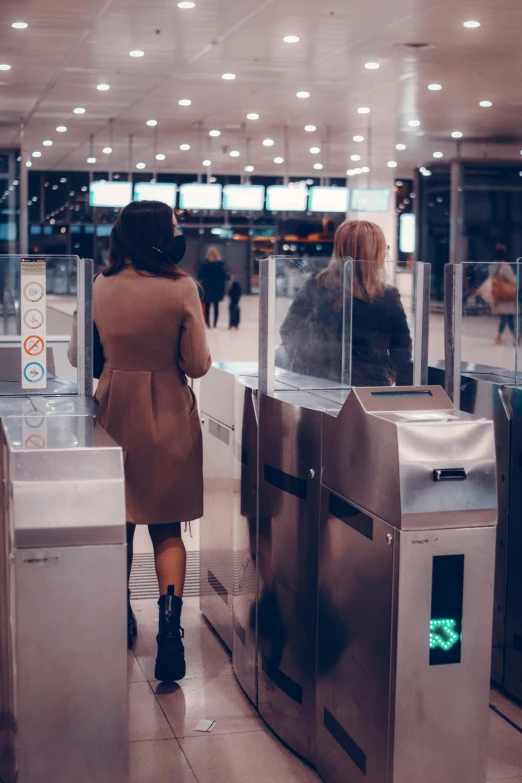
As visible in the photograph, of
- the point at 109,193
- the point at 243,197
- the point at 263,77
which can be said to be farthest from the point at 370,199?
the point at 263,77

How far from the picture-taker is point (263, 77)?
1102cm

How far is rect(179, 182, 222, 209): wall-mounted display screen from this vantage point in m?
16.8

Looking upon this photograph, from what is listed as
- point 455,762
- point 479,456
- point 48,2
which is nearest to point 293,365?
point 479,456

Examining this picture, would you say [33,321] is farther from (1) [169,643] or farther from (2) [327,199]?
(2) [327,199]

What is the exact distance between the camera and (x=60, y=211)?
20.7 metres

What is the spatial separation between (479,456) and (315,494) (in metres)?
0.60

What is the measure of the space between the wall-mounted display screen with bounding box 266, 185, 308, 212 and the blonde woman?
555 inches

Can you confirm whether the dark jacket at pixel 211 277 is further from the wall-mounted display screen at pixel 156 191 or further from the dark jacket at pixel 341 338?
the dark jacket at pixel 341 338

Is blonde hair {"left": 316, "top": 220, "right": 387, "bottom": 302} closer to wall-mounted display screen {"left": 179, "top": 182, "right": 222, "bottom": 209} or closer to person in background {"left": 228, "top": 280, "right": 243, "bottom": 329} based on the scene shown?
wall-mounted display screen {"left": 179, "top": 182, "right": 222, "bottom": 209}

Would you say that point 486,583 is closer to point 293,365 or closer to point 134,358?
point 293,365

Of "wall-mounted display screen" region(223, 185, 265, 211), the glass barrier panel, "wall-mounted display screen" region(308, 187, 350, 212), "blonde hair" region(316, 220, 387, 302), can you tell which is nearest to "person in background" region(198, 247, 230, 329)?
"wall-mounted display screen" region(223, 185, 265, 211)

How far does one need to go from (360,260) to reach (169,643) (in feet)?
4.65

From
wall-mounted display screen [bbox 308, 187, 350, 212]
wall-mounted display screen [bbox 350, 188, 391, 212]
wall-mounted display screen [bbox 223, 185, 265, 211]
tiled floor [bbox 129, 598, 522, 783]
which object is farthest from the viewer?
wall-mounted display screen [bbox 350, 188, 391, 212]

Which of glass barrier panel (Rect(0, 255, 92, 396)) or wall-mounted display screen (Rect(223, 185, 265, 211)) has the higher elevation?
wall-mounted display screen (Rect(223, 185, 265, 211))
